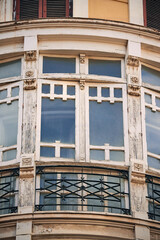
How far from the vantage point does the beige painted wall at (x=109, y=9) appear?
25000 mm

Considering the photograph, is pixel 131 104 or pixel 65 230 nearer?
pixel 65 230

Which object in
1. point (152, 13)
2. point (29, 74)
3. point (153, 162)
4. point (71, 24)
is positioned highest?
point (152, 13)

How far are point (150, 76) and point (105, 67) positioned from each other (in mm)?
1376

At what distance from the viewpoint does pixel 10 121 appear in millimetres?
23453

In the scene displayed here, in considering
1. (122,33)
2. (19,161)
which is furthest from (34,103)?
(122,33)

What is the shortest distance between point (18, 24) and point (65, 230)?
633cm

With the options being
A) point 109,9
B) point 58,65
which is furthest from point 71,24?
point 109,9

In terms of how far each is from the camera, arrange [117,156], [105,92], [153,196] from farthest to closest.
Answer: [105,92] → [117,156] → [153,196]

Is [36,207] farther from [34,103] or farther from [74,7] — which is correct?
[74,7]

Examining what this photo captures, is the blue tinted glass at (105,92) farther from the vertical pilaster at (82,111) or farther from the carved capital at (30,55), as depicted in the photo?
the carved capital at (30,55)

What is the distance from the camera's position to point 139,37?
24281 millimetres

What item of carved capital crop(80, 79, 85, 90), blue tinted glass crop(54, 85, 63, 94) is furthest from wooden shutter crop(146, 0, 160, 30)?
blue tinted glass crop(54, 85, 63, 94)

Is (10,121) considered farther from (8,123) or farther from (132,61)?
(132,61)

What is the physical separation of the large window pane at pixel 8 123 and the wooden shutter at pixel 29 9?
2997 mm
